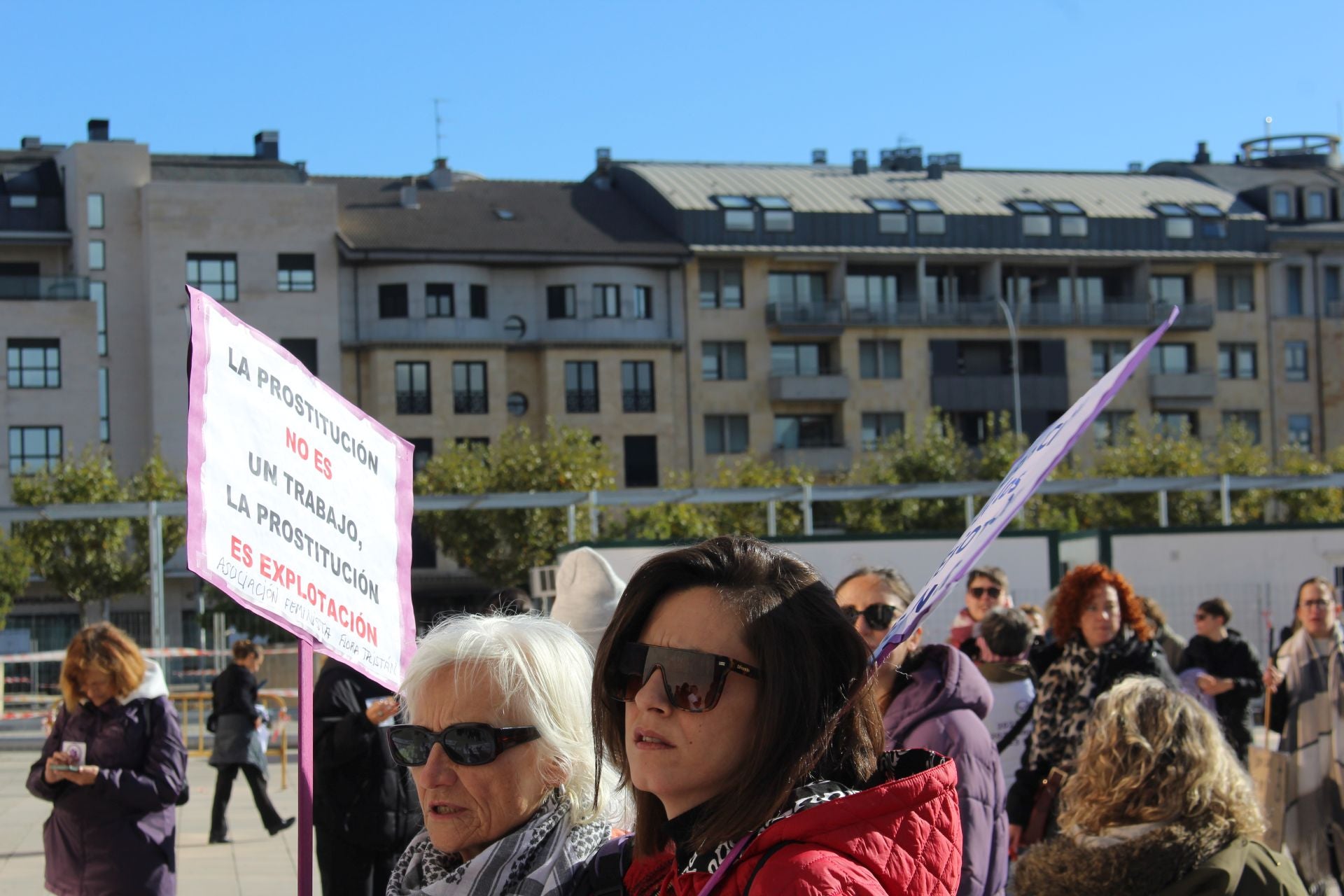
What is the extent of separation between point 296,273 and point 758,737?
5332 centimetres

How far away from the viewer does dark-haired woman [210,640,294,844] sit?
1280cm

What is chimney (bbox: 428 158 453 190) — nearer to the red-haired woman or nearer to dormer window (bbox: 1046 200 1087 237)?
dormer window (bbox: 1046 200 1087 237)

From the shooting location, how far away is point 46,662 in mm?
34062

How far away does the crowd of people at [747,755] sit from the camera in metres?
2.36

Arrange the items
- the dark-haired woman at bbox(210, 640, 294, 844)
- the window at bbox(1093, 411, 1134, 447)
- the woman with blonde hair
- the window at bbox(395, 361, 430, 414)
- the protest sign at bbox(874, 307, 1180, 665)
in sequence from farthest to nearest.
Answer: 1. the window at bbox(1093, 411, 1134, 447)
2. the window at bbox(395, 361, 430, 414)
3. the dark-haired woman at bbox(210, 640, 294, 844)
4. the woman with blonde hair
5. the protest sign at bbox(874, 307, 1180, 665)

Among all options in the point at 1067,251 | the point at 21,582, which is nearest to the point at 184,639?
the point at 21,582

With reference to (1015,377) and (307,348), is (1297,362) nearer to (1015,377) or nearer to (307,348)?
(1015,377)

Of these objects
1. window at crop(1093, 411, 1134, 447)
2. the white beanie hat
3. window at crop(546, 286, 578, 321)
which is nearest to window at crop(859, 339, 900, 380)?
window at crop(1093, 411, 1134, 447)

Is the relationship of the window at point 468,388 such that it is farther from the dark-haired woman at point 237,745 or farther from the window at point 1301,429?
the dark-haired woman at point 237,745

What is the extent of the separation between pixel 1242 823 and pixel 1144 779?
0.88 ft

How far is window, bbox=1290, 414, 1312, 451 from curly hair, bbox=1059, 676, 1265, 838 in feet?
203

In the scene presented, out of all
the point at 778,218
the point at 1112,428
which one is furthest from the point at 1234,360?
Result: the point at 778,218

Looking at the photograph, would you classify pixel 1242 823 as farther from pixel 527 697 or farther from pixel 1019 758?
pixel 1019 758

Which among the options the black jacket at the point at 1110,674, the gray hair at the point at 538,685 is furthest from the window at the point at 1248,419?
the gray hair at the point at 538,685
